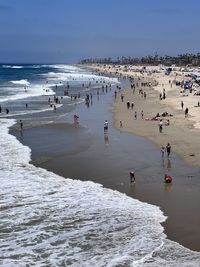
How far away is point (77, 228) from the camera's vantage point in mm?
15383

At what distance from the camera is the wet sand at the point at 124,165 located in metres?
16.4

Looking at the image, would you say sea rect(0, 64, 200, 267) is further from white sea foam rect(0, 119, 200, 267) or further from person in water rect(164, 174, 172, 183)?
person in water rect(164, 174, 172, 183)

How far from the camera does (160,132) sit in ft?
106

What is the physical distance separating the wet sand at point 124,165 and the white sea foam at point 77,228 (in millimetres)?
696

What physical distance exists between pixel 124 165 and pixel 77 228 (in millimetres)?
8489

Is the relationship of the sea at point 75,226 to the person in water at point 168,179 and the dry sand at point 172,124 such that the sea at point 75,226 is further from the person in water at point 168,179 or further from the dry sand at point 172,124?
the dry sand at point 172,124

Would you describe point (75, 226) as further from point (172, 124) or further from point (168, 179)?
point (172, 124)

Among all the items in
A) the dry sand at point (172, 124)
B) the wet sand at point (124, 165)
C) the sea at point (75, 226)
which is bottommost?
the sea at point (75, 226)

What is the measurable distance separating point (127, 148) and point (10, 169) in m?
7.75

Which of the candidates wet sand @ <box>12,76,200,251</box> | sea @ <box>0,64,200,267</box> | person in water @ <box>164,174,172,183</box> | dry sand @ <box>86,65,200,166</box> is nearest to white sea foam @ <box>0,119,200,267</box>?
sea @ <box>0,64,200,267</box>

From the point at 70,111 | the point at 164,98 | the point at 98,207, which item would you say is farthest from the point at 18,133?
the point at 164,98

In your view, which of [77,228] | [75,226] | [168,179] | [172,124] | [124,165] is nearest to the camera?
[77,228]

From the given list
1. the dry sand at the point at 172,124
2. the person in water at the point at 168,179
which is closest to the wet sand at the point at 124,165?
the person in water at the point at 168,179

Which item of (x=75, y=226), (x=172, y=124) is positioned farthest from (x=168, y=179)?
(x=172, y=124)
